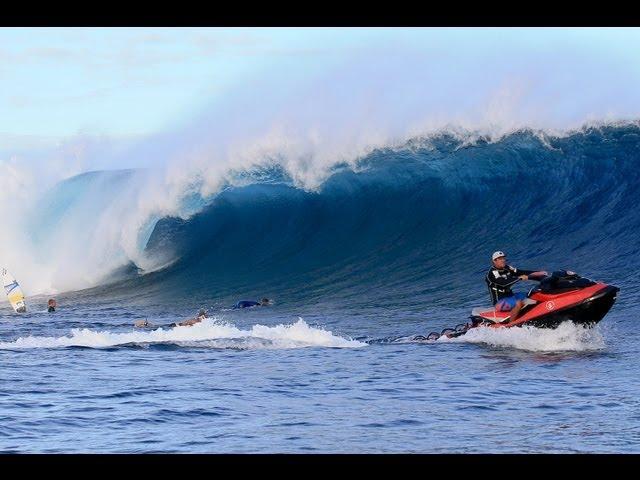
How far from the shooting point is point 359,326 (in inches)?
522

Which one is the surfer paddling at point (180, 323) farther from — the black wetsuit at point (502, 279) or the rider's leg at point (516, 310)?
the rider's leg at point (516, 310)

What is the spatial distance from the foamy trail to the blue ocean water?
0.13ft

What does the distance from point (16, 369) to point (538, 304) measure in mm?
6093

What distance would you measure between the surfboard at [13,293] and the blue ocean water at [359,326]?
0.32 m

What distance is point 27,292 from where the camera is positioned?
22.3m

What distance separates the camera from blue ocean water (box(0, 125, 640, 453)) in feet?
24.4

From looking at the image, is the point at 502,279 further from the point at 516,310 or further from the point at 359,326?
the point at 359,326

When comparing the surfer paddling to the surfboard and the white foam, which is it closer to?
the white foam

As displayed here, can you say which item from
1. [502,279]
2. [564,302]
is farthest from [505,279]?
[564,302]

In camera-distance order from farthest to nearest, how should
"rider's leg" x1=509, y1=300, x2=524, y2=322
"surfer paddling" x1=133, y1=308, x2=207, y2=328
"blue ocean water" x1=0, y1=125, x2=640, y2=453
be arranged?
"surfer paddling" x1=133, y1=308, x2=207, y2=328, "rider's leg" x1=509, y1=300, x2=524, y2=322, "blue ocean water" x1=0, y1=125, x2=640, y2=453

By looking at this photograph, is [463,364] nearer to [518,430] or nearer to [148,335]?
[518,430]

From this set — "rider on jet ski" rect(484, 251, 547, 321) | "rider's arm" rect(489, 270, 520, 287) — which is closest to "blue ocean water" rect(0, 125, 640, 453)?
"rider on jet ski" rect(484, 251, 547, 321)

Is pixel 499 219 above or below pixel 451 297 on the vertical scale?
above

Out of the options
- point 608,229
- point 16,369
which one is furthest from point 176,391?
point 608,229
